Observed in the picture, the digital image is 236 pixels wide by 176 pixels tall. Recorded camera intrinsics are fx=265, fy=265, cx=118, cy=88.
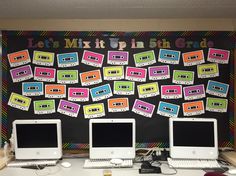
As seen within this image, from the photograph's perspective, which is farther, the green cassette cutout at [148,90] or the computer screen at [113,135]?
the green cassette cutout at [148,90]

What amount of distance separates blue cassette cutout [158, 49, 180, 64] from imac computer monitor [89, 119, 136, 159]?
73cm

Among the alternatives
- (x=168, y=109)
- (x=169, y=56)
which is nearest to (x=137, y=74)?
(x=169, y=56)

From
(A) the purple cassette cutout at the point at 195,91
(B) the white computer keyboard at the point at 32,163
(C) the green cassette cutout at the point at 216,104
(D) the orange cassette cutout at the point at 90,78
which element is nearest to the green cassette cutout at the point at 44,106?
(D) the orange cassette cutout at the point at 90,78

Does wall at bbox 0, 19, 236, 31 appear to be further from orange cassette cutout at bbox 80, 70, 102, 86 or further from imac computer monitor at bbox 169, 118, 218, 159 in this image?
imac computer monitor at bbox 169, 118, 218, 159

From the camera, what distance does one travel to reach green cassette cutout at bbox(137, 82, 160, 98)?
273 cm

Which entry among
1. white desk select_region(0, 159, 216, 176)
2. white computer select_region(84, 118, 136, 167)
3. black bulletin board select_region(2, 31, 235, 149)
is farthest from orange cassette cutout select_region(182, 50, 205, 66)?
white desk select_region(0, 159, 216, 176)

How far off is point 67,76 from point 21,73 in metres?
0.47

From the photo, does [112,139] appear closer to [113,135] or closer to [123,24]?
[113,135]

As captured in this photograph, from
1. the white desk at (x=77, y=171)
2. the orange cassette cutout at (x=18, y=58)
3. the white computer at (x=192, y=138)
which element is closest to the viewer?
the white desk at (x=77, y=171)

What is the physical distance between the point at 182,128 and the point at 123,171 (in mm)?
686

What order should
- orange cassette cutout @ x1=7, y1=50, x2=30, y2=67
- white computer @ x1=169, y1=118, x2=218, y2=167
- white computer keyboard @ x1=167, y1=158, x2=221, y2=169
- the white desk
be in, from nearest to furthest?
the white desk
white computer keyboard @ x1=167, y1=158, x2=221, y2=169
white computer @ x1=169, y1=118, x2=218, y2=167
orange cassette cutout @ x1=7, y1=50, x2=30, y2=67

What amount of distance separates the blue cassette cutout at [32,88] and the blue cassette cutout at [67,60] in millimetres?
299

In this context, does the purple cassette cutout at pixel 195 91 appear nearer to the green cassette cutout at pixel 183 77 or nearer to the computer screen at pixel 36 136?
the green cassette cutout at pixel 183 77

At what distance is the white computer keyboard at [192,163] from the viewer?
234cm
